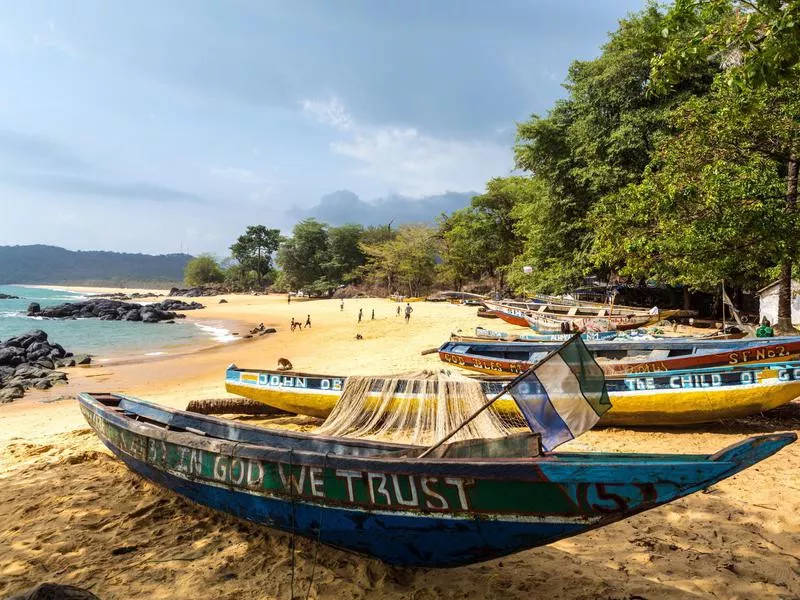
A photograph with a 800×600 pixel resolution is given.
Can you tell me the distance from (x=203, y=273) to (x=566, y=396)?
101 metres

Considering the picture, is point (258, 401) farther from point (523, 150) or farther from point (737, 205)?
point (523, 150)

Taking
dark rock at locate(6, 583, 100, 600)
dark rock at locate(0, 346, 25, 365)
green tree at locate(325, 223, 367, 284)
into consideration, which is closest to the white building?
dark rock at locate(6, 583, 100, 600)

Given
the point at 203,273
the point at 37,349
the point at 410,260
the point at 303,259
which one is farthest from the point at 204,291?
the point at 37,349

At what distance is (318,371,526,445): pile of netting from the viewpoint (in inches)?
251

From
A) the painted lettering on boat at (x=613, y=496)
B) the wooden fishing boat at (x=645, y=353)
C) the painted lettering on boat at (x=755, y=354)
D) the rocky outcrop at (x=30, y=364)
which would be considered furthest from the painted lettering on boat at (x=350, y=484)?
the rocky outcrop at (x=30, y=364)

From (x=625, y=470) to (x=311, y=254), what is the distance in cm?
6403

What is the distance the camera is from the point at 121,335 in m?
30.1

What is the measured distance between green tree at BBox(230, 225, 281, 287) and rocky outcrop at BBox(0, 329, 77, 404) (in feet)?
184

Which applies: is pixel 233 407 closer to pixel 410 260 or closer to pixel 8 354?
pixel 8 354

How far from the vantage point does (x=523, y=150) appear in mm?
27312

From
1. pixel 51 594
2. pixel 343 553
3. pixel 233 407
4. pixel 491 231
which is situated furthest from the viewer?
pixel 491 231

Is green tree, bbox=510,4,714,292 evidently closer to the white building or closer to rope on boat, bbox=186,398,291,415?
the white building

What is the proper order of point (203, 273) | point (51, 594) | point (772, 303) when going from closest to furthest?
1. point (51, 594)
2. point (772, 303)
3. point (203, 273)

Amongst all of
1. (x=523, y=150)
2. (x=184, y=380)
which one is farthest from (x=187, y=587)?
(x=523, y=150)
